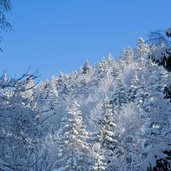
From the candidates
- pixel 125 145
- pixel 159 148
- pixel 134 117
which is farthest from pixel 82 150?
pixel 159 148

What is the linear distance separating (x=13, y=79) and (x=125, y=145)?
45867 millimetres

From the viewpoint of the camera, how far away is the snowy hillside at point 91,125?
782cm

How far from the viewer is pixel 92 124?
80938 millimetres

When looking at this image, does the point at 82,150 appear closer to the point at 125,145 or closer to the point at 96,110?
the point at 125,145

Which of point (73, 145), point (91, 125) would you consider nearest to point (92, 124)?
point (91, 125)

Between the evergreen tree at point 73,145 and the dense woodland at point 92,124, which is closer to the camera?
the dense woodland at point 92,124

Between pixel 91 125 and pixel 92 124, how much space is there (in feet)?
0.84

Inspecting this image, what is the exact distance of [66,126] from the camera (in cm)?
4438

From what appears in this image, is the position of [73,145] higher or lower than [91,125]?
lower

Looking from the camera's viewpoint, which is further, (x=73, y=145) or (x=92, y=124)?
(x=92, y=124)

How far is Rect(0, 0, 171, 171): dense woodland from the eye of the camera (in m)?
7.81

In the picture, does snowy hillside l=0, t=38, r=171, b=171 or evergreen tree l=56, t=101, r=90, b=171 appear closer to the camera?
snowy hillside l=0, t=38, r=171, b=171

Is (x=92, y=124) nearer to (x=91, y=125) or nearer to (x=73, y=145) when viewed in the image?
(x=91, y=125)

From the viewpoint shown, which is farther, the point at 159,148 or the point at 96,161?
the point at 96,161
